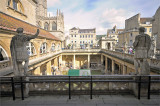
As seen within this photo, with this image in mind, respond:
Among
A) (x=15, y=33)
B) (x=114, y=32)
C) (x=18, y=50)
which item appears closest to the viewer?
(x=18, y=50)

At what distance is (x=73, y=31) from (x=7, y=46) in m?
51.2

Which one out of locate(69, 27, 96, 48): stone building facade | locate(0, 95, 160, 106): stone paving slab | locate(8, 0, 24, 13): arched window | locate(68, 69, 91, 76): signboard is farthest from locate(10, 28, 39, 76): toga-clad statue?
locate(69, 27, 96, 48): stone building facade

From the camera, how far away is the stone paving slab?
2.98 metres

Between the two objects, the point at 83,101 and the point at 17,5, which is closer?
the point at 83,101

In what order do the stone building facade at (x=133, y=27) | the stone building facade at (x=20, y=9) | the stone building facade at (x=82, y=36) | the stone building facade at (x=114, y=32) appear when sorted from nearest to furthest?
the stone building facade at (x=20, y=9) → the stone building facade at (x=133, y=27) → the stone building facade at (x=114, y=32) → the stone building facade at (x=82, y=36)

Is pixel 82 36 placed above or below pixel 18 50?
above

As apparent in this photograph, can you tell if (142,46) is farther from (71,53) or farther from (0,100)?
(71,53)

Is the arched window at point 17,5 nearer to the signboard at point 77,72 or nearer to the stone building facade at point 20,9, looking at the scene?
the stone building facade at point 20,9

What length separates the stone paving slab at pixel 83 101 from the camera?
2.98 metres

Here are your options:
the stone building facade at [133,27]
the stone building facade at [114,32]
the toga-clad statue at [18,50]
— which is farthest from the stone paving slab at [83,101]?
the stone building facade at [114,32]

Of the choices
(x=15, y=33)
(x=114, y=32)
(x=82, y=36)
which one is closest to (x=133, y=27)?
(x=114, y=32)

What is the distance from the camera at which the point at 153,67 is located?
6945mm

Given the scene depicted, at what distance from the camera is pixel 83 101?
312cm

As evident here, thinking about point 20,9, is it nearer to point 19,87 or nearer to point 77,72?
point 19,87
